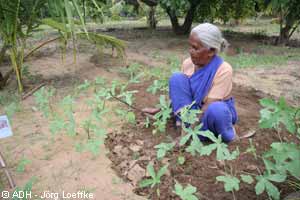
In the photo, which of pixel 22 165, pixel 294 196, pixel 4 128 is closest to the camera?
pixel 294 196

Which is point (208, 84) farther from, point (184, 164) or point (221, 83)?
point (184, 164)

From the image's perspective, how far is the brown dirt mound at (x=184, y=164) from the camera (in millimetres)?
1788

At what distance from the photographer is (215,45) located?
2.15 meters

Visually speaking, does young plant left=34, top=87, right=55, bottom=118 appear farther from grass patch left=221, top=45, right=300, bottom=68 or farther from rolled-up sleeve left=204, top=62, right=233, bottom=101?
grass patch left=221, top=45, right=300, bottom=68

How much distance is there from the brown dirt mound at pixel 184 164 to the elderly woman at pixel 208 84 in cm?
20

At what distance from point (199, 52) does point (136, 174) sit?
0.80m

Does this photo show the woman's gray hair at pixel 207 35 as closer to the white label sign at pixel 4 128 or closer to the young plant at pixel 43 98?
the young plant at pixel 43 98

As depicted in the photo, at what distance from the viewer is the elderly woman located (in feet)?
6.98

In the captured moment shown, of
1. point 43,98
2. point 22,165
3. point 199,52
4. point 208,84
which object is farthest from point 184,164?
point 43,98

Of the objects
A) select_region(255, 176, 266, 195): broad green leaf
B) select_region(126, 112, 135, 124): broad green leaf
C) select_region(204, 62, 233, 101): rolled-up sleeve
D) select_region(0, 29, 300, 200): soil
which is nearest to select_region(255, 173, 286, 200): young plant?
select_region(255, 176, 266, 195): broad green leaf

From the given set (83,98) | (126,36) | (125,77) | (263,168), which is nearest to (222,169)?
(263,168)

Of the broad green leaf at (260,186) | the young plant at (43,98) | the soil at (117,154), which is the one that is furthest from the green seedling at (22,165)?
the broad green leaf at (260,186)

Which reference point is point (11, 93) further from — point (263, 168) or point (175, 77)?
point (263, 168)

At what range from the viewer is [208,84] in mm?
2217
